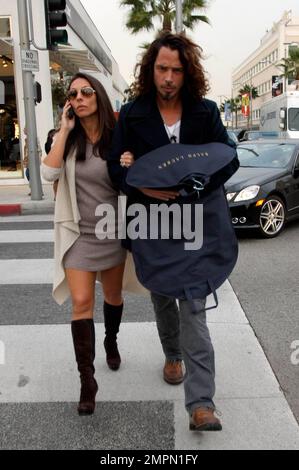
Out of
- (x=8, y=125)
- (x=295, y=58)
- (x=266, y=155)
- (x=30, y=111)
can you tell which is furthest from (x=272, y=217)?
(x=295, y=58)

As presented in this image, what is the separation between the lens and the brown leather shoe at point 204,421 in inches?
97.5

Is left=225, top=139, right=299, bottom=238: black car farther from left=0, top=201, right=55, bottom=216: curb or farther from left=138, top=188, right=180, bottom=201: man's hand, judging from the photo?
left=138, top=188, right=180, bottom=201: man's hand

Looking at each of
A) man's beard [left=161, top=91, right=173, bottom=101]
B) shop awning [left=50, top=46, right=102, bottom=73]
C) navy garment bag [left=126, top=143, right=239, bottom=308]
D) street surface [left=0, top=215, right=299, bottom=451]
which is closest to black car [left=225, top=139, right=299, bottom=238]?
street surface [left=0, top=215, right=299, bottom=451]

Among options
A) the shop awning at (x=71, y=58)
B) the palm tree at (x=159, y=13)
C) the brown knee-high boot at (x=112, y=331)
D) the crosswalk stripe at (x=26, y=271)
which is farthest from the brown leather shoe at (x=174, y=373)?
the palm tree at (x=159, y=13)

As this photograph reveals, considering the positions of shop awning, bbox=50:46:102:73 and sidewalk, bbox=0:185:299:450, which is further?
shop awning, bbox=50:46:102:73

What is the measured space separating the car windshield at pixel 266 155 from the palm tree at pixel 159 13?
54.6 feet

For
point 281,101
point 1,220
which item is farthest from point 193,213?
point 281,101

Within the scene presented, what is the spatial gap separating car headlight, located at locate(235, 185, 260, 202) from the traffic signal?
5071 millimetres

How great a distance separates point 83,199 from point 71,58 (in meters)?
17.0

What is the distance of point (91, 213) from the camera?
114 inches

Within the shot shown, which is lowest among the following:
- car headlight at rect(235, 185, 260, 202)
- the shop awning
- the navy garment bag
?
car headlight at rect(235, 185, 260, 202)

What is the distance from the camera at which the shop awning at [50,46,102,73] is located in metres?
16.6

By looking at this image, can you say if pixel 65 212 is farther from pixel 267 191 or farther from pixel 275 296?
pixel 267 191

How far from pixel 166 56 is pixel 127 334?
2262 mm
